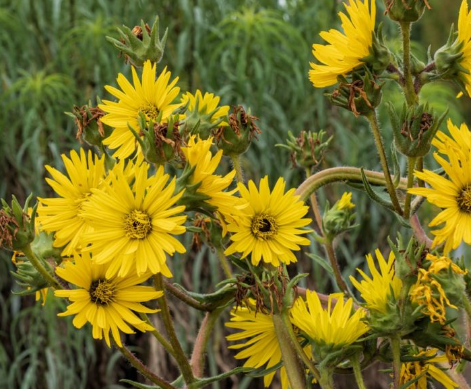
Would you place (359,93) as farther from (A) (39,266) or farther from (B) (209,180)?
(A) (39,266)

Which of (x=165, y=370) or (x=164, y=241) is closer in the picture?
(x=164, y=241)

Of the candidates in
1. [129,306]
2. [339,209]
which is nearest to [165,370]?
[339,209]

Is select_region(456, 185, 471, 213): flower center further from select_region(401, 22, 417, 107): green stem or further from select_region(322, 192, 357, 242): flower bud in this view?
select_region(322, 192, 357, 242): flower bud

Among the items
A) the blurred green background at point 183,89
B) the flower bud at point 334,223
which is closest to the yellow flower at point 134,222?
the flower bud at point 334,223

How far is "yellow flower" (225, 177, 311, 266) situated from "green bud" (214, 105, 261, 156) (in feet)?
0.18

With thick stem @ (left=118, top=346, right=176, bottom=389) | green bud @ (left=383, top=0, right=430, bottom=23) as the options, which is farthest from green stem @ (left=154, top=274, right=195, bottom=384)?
green bud @ (left=383, top=0, right=430, bottom=23)

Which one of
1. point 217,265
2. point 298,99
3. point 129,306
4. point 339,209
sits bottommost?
point 129,306

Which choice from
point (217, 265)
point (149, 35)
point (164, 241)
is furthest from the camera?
point (217, 265)

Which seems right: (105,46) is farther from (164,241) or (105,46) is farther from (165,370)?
(164,241)

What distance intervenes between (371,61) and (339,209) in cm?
18

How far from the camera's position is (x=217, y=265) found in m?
2.01

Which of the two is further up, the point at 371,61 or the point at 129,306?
the point at 371,61

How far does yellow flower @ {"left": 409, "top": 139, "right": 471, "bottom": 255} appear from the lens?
0.39m

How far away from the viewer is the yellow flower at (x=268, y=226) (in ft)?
1.40
